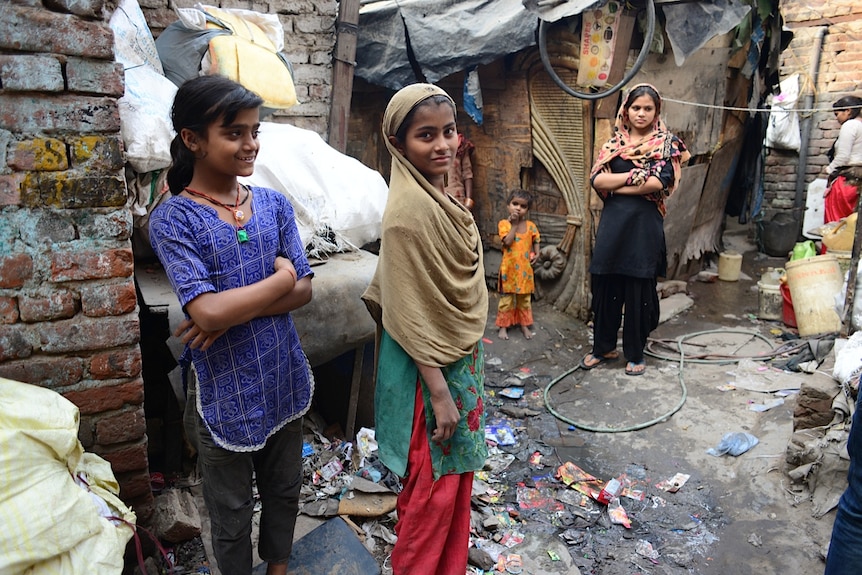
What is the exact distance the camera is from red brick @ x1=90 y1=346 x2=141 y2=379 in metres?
2.05

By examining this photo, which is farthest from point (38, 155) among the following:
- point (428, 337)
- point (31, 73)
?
point (428, 337)

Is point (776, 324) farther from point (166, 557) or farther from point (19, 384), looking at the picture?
point (19, 384)

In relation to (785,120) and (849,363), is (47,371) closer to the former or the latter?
(849,363)

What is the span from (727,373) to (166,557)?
3.99 meters

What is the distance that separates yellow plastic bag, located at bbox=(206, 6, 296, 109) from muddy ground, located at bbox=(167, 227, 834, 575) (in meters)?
1.96

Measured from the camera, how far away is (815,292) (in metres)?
5.02

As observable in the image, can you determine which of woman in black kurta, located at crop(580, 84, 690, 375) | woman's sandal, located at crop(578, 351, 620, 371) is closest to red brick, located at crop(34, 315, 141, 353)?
woman in black kurta, located at crop(580, 84, 690, 375)

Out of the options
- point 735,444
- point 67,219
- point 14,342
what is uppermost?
point 67,219

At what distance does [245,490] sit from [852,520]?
71.8 inches

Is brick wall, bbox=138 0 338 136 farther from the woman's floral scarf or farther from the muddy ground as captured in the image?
the muddy ground

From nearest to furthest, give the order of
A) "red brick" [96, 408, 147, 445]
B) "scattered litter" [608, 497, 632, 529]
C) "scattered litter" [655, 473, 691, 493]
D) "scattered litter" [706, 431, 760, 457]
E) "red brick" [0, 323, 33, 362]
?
"red brick" [0, 323, 33, 362], "red brick" [96, 408, 147, 445], "scattered litter" [608, 497, 632, 529], "scattered litter" [655, 473, 691, 493], "scattered litter" [706, 431, 760, 457]

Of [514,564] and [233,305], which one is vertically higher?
[233,305]

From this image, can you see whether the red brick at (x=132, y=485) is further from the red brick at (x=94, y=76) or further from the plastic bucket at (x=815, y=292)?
the plastic bucket at (x=815, y=292)

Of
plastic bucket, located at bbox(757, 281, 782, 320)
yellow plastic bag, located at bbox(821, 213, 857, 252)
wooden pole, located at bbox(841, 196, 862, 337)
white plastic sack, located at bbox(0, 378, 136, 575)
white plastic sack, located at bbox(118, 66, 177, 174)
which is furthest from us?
plastic bucket, located at bbox(757, 281, 782, 320)
